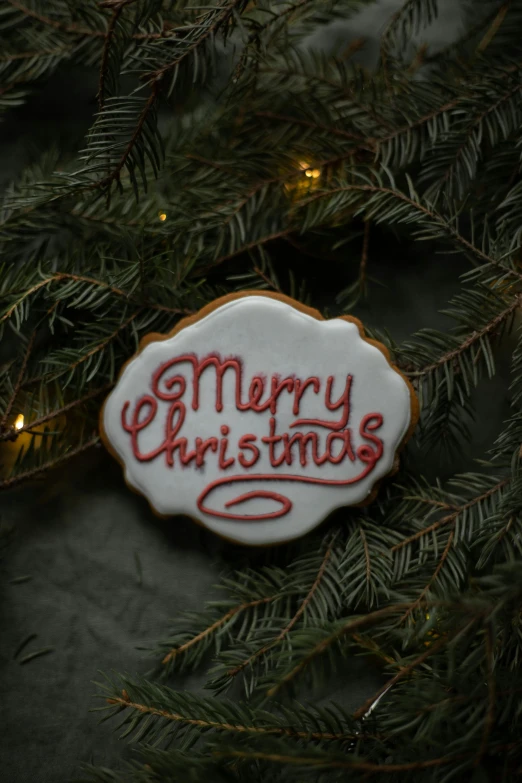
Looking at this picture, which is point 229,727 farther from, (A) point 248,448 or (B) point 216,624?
(A) point 248,448

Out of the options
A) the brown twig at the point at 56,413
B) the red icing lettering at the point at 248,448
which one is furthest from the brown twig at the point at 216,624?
the brown twig at the point at 56,413

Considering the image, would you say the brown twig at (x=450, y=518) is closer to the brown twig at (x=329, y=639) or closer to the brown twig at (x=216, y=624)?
the brown twig at (x=216, y=624)

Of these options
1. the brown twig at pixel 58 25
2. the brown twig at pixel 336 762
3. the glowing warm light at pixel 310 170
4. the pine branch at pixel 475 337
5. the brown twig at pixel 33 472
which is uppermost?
the brown twig at pixel 58 25

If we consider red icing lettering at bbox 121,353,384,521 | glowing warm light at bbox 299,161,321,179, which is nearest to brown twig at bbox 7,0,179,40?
glowing warm light at bbox 299,161,321,179

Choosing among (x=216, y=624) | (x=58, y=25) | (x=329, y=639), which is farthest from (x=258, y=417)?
(x=58, y=25)

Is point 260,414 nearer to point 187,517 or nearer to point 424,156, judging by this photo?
point 187,517

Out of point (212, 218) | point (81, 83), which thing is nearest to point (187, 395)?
point (212, 218)

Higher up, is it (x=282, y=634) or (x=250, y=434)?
(x=250, y=434)
